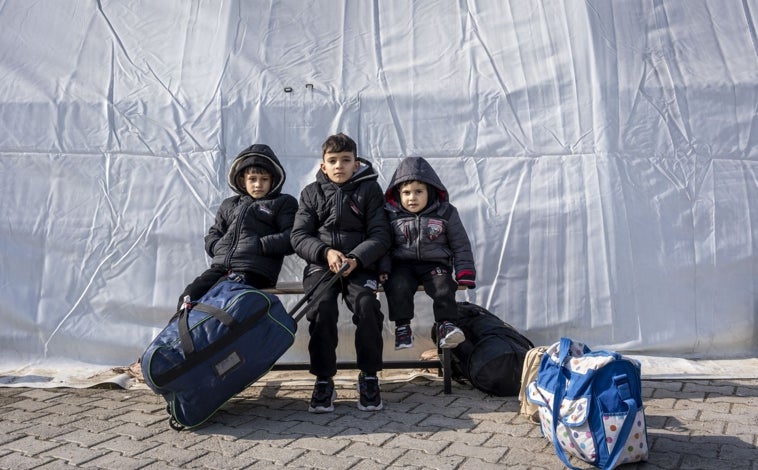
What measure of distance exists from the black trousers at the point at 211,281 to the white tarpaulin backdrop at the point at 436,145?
0.46 m

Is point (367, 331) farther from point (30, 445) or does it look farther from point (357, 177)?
point (30, 445)

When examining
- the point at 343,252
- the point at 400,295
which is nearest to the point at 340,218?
the point at 343,252

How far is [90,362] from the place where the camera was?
484 centimetres

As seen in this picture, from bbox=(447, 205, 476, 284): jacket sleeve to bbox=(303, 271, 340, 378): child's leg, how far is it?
0.67 meters

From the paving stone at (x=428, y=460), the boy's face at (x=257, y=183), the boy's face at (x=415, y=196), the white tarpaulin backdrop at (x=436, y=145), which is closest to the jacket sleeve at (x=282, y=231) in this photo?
the boy's face at (x=257, y=183)

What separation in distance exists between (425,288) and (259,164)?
115 centimetres

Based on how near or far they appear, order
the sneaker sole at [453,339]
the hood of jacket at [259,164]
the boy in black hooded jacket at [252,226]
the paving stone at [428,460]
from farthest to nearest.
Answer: the hood of jacket at [259,164] < the boy in black hooded jacket at [252,226] < the sneaker sole at [453,339] < the paving stone at [428,460]

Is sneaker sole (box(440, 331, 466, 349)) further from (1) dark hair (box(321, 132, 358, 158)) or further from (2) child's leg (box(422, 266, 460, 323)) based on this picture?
(1) dark hair (box(321, 132, 358, 158))

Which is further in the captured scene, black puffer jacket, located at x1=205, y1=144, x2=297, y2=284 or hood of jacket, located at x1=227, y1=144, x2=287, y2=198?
hood of jacket, located at x1=227, y1=144, x2=287, y2=198

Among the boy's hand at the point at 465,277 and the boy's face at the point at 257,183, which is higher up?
the boy's face at the point at 257,183

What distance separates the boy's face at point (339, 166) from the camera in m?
4.28

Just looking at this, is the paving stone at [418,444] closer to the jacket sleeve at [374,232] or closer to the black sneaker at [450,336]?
the black sneaker at [450,336]

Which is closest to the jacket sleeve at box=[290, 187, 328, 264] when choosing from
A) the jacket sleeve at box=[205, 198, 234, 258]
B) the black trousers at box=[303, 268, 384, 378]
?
the black trousers at box=[303, 268, 384, 378]

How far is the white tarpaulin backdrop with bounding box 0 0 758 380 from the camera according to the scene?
189 inches
